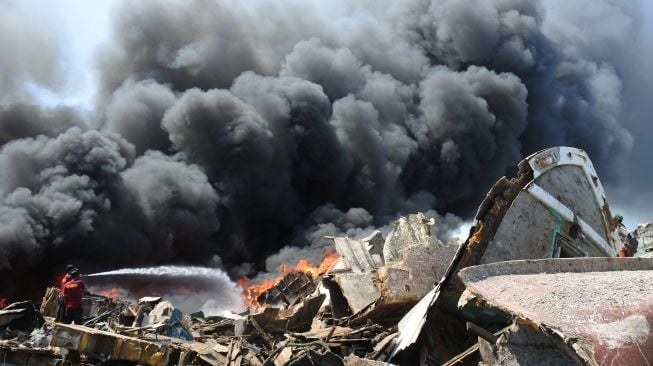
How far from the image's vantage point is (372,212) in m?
31.2

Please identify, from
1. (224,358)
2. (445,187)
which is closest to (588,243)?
(224,358)

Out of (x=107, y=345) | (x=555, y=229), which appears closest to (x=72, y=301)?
(x=107, y=345)

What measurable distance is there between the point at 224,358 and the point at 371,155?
2737 cm

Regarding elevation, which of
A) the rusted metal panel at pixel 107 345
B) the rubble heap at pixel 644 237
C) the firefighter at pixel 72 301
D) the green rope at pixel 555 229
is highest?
the rubble heap at pixel 644 237

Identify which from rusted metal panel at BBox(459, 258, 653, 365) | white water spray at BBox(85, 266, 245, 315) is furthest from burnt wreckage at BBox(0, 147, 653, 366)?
white water spray at BBox(85, 266, 245, 315)

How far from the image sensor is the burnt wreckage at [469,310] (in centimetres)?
297

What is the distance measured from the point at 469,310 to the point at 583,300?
1214mm

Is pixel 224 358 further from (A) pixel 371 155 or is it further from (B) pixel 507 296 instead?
(A) pixel 371 155

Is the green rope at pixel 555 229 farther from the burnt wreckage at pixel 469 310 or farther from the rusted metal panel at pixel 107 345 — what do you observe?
the rusted metal panel at pixel 107 345

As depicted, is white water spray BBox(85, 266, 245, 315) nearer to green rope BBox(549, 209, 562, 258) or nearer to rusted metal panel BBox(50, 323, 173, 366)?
rusted metal panel BBox(50, 323, 173, 366)

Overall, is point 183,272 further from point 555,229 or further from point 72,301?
point 555,229

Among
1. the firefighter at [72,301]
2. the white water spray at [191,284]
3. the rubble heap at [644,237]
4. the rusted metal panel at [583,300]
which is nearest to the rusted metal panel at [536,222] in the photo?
the rusted metal panel at [583,300]

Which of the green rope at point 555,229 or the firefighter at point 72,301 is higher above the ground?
the green rope at point 555,229

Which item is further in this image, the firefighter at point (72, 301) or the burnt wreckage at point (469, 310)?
the firefighter at point (72, 301)
